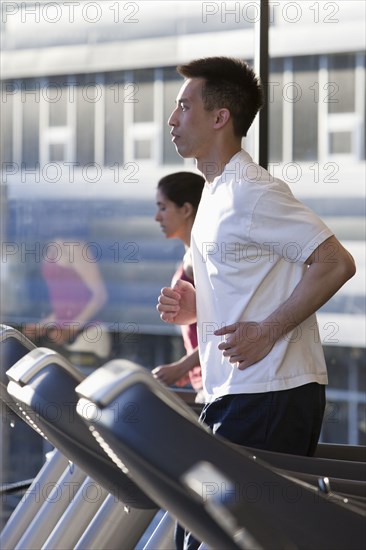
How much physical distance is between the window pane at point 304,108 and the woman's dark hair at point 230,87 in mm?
1759

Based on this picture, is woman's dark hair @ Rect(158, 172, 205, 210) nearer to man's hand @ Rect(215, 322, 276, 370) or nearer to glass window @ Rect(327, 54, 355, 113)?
glass window @ Rect(327, 54, 355, 113)

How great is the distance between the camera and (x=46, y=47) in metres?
4.18

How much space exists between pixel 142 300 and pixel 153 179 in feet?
1.70

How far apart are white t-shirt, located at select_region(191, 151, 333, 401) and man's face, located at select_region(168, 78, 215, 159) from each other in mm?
162

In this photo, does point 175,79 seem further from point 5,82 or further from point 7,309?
point 7,309

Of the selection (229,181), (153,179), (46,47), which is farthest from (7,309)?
(229,181)

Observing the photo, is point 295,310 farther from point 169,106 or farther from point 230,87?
point 169,106

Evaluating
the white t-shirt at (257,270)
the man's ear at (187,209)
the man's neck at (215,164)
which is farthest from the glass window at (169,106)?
the white t-shirt at (257,270)

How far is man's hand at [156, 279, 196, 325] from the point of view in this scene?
7.77ft

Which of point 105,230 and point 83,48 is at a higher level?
point 83,48

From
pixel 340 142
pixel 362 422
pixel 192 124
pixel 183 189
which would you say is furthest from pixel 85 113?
pixel 192 124

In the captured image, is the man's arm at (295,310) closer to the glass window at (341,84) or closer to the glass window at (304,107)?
the glass window at (304,107)

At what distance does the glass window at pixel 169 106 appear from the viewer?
4.24m

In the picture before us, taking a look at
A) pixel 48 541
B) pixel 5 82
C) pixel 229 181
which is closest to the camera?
pixel 229 181
